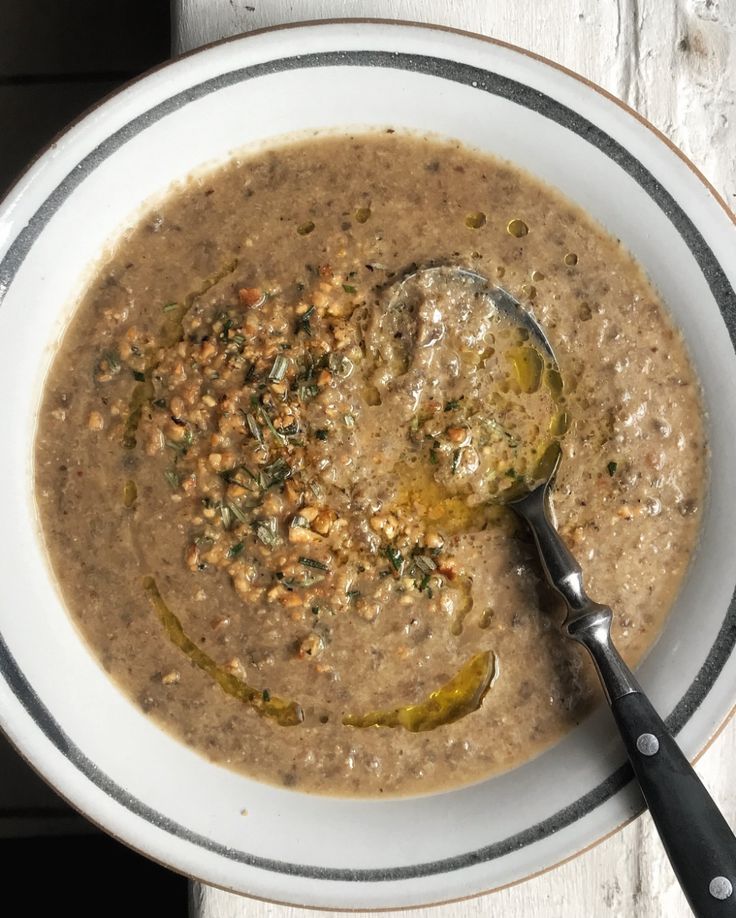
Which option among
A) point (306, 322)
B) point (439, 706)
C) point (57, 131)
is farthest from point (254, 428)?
point (57, 131)

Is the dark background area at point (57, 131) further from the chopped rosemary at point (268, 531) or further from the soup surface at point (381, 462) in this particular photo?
the chopped rosemary at point (268, 531)

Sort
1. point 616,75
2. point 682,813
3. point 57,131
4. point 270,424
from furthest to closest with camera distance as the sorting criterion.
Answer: point 57,131 < point 616,75 < point 270,424 < point 682,813

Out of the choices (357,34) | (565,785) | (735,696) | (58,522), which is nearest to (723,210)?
(357,34)

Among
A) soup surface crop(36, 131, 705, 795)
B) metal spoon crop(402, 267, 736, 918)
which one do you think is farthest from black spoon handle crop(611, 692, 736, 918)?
soup surface crop(36, 131, 705, 795)

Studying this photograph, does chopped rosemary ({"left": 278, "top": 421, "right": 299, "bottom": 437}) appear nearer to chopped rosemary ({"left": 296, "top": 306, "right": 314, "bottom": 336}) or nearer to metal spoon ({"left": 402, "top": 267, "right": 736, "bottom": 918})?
chopped rosemary ({"left": 296, "top": 306, "right": 314, "bottom": 336})

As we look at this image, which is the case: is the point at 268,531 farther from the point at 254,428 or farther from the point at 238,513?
the point at 254,428

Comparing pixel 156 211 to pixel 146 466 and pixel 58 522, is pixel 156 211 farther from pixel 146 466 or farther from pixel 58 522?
pixel 58 522

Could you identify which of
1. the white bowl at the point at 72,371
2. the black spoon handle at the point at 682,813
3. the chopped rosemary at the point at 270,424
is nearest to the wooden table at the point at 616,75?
the white bowl at the point at 72,371
